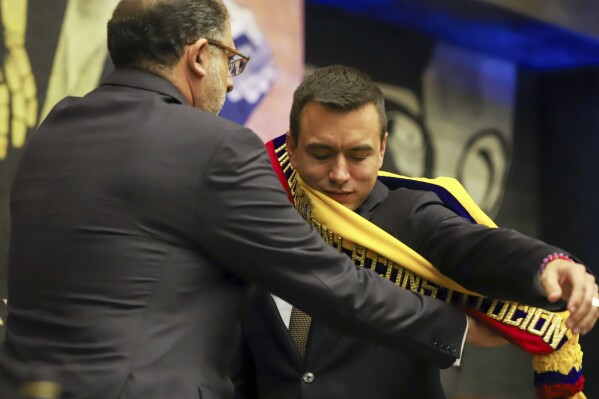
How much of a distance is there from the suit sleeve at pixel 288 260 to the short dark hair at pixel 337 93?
39 cm

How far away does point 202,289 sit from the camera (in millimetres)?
1619

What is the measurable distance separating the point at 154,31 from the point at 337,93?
46 centimetres

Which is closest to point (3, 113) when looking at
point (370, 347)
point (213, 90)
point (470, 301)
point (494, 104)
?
point (213, 90)

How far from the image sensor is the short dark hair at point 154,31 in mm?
1734

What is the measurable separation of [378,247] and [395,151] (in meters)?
3.45

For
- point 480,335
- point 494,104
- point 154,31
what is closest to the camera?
point 154,31

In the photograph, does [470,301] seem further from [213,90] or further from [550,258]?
[213,90]

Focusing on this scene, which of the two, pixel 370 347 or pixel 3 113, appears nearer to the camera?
pixel 370 347

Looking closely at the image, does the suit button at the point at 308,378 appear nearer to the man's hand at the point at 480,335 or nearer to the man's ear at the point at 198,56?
the man's hand at the point at 480,335

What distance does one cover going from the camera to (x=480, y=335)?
1.89 metres

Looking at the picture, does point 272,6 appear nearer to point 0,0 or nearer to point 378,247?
point 0,0

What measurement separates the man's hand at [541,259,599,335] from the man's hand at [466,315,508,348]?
0.28 meters

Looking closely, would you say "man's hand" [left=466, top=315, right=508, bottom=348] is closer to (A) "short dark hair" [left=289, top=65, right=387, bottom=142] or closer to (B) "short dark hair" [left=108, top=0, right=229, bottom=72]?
(A) "short dark hair" [left=289, top=65, right=387, bottom=142]

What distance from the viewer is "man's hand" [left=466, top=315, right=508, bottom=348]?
1.89 meters
